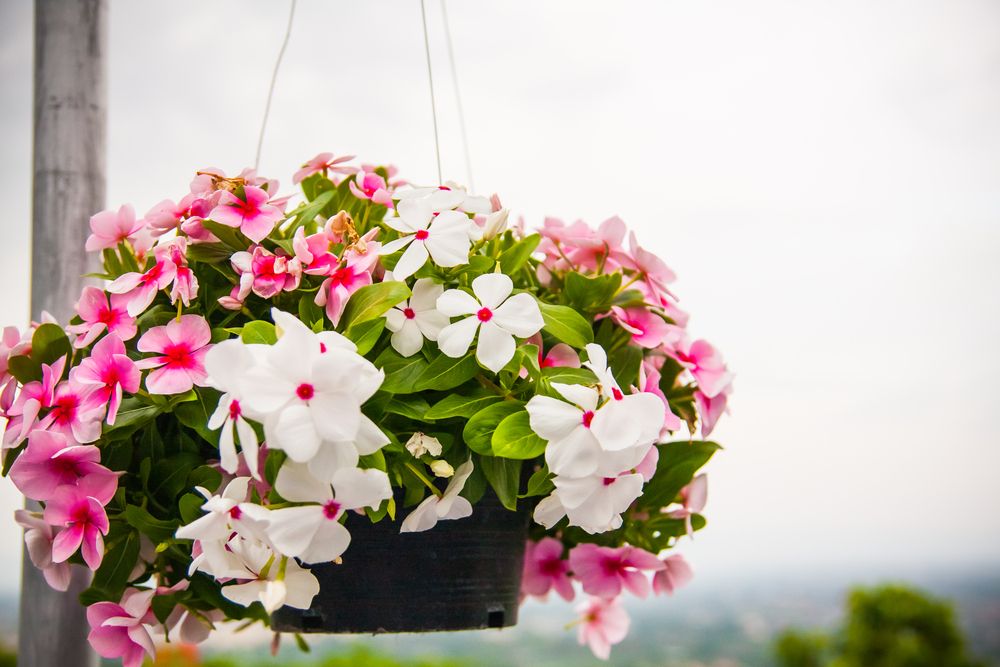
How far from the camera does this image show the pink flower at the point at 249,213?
665 millimetres

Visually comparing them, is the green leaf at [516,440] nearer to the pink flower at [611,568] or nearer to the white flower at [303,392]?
the white flower at [303,392]

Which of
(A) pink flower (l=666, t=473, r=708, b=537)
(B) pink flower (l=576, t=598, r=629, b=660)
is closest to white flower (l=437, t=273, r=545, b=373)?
(A) pink flower (l=666, t=473, r=708, b=537)

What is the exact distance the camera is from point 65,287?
2.97 ft

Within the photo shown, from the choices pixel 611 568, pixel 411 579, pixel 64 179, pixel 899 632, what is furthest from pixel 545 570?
pixel 899 632

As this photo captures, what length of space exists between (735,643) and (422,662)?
14.0ft

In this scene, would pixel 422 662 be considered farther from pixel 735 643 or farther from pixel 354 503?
pixel 735 643

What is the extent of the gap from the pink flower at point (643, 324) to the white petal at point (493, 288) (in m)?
0.18

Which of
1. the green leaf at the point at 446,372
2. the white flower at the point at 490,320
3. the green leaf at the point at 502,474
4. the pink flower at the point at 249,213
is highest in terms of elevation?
the pink flower at the point at 249,213

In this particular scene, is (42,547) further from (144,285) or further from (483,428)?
(483,428)

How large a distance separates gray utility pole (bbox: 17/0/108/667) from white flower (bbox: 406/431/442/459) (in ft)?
1.59

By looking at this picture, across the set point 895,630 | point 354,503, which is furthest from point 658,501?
point 895,630

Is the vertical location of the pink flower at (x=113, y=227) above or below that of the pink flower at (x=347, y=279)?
above

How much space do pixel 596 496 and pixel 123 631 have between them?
15.9 inches

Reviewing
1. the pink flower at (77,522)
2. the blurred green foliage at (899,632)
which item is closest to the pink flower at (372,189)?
the pink flower at (77,522)
